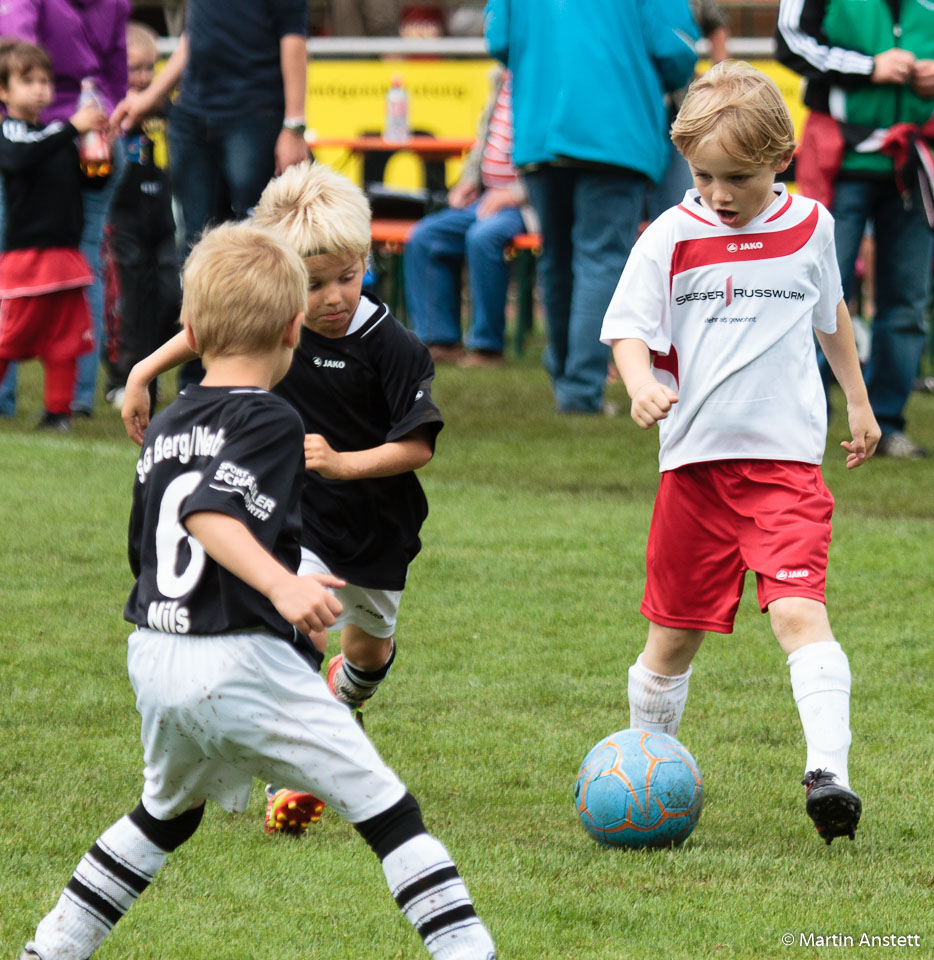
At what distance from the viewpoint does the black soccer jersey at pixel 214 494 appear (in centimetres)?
284

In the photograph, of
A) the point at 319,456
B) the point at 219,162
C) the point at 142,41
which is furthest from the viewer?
the point at 142,41

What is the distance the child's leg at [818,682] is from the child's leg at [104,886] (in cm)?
142

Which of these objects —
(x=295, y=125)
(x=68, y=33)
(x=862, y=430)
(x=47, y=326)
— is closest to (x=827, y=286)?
(x=862, y=430)

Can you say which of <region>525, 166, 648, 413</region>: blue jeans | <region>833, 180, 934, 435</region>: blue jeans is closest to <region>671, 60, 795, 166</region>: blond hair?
Result: <region>833, 180, 934, 435</region>: blue jeans

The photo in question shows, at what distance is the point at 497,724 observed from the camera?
15.1 ft

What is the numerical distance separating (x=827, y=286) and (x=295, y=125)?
4.53 metres

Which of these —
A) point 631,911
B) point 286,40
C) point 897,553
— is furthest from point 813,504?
point 286,40

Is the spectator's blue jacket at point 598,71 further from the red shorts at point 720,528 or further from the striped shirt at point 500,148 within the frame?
the red shorts at point 720,528

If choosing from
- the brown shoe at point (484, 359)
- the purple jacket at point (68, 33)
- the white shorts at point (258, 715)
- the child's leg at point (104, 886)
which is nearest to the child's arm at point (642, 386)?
the white shorts at point (258, 715)

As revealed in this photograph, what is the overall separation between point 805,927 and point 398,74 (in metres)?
12.5

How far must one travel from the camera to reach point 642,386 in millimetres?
3709

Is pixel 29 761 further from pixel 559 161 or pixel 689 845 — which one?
pixel 559 161

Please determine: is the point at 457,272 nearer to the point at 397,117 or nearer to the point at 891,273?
the point at 397,117

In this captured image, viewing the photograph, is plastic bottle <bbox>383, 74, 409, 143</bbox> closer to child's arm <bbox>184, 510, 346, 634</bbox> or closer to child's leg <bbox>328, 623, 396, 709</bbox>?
child's leg <bbox>328, 623, 396, 709</bbox>
